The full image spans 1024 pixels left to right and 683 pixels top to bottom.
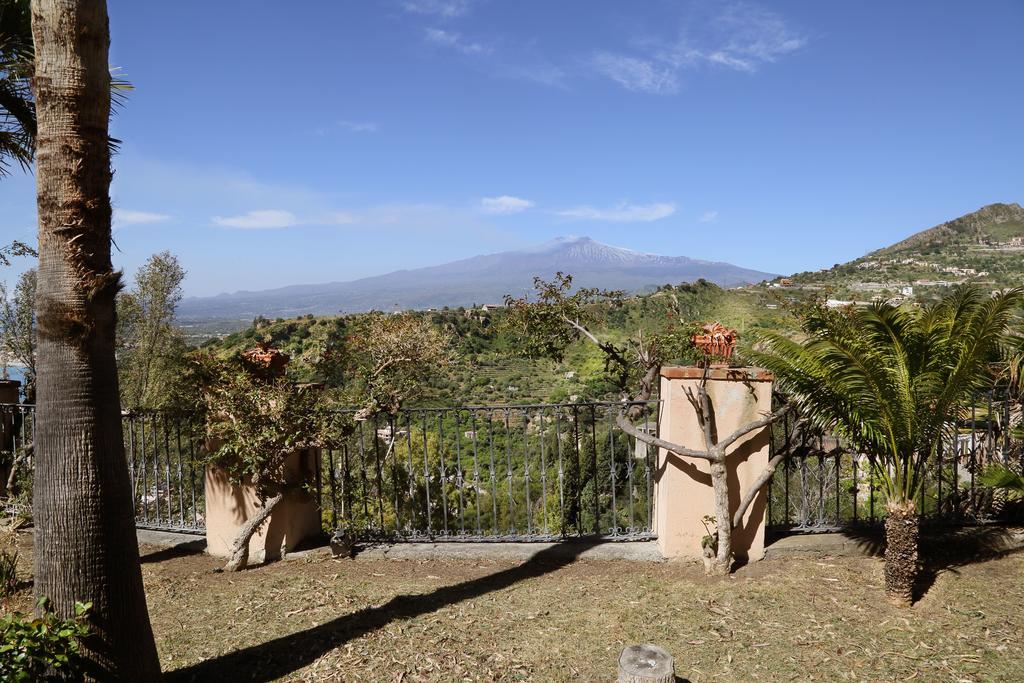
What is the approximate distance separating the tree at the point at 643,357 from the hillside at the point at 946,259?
19.6 m

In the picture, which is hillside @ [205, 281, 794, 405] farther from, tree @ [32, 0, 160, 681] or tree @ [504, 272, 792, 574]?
tree @ [32, 0, 160, 681]

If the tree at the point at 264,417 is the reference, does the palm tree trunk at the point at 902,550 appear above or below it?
below

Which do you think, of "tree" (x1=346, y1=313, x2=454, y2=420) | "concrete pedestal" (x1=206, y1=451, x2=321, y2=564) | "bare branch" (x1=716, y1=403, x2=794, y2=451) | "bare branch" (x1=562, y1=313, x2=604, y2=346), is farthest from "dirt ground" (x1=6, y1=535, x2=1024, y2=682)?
"bare branch" (x1=562, y1=313, x2=604, y2=346)

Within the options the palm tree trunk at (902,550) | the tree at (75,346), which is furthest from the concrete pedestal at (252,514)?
the palm tree trunk at (902,550)

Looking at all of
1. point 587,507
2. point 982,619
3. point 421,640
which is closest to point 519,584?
point 421,640

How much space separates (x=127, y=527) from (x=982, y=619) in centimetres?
538

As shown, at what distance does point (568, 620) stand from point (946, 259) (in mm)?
40792

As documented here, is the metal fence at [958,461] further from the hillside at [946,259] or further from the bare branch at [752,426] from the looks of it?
the hillside at [946,259]

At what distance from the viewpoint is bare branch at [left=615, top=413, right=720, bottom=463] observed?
17.0 ft

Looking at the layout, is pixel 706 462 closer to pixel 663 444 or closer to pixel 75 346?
pixel 663 444

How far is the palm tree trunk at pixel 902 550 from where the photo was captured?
4.47 metres

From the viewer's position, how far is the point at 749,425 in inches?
203

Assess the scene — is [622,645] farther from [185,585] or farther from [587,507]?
[587,507]

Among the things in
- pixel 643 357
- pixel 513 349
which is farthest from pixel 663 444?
pixel 513 349
